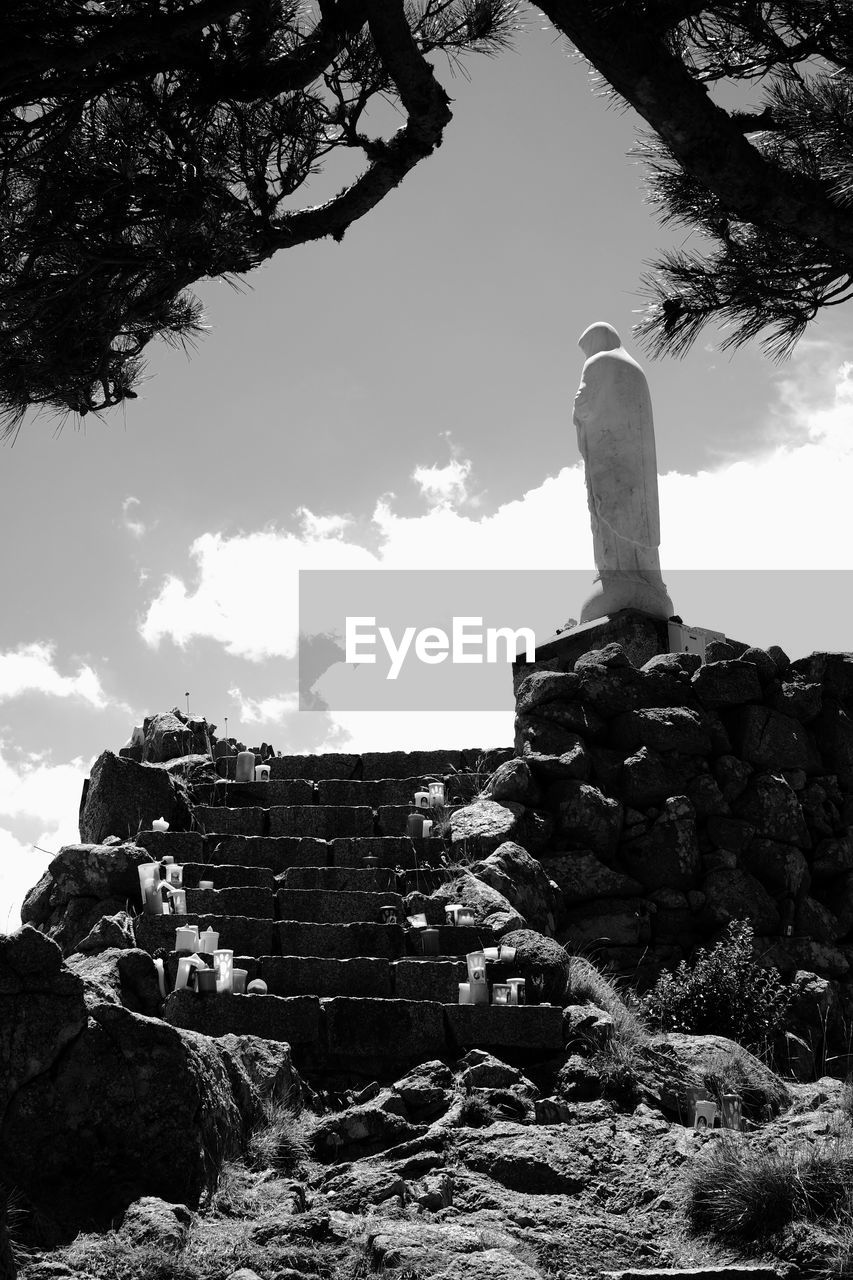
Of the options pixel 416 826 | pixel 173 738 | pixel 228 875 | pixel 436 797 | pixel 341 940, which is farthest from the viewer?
pixel 173 738

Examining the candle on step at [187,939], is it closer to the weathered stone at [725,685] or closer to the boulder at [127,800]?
the boulder at [127,800]

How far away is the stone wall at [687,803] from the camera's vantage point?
31.5ft

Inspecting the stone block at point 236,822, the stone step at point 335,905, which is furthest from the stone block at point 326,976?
the stone block at point 236,822

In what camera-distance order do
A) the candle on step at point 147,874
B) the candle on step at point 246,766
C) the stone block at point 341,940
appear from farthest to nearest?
the candle on step at point 246,766 < the candle on step at point 147,874 < the stone block at point 341,940

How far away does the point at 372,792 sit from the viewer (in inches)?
406

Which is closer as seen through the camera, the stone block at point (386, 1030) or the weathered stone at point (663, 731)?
the stone block at point (386, 1030)

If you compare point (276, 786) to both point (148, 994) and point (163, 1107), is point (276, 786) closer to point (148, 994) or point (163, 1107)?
point (148, 994)

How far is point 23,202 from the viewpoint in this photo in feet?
18.7

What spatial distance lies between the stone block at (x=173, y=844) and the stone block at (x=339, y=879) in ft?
2.47

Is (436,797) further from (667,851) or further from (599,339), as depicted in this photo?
(599,339)

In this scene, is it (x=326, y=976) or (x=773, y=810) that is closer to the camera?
(x=326, y=976)

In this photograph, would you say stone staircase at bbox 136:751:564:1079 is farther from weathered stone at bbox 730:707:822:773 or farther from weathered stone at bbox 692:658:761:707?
weathered stone at bbox 730:707:822:773

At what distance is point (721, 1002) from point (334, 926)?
230 centimetres

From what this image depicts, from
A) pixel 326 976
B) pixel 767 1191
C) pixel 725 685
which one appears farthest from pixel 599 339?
pixel 767 1191
